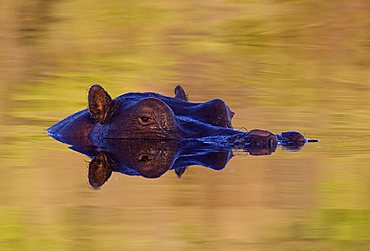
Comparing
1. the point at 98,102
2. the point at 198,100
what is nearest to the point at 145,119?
the point at 98,102

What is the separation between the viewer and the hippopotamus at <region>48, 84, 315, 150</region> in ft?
32.2

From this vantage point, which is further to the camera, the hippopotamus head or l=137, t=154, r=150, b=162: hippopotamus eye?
the hippopotamus head

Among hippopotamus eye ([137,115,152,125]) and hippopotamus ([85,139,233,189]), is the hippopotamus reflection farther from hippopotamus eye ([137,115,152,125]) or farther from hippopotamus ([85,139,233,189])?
hippopotamus eye ([137,115,152,125])

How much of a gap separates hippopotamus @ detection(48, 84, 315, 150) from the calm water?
0.58 ft

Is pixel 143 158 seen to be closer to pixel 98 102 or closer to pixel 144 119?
pixel 144 119

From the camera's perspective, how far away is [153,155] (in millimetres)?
9562

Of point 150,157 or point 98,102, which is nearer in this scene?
point 150,157

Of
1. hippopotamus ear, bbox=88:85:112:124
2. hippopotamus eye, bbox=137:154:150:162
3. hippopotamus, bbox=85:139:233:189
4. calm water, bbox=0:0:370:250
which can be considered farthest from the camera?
hippopotamus ear, bbox=88:85:112:124

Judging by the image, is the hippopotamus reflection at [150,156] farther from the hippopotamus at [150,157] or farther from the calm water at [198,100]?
the calm water at [198,100]

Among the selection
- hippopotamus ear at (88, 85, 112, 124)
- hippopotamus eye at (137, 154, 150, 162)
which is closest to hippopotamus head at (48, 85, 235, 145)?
hippopotamus ear at (88, 85, 112, 124)

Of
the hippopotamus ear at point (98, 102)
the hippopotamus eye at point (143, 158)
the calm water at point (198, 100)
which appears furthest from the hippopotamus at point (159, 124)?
the hippopotamus eye at point (143, 158)

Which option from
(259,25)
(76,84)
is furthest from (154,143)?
(259,25)

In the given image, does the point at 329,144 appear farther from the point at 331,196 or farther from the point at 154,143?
the point at 331,196

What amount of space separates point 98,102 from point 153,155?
913 millimetres
